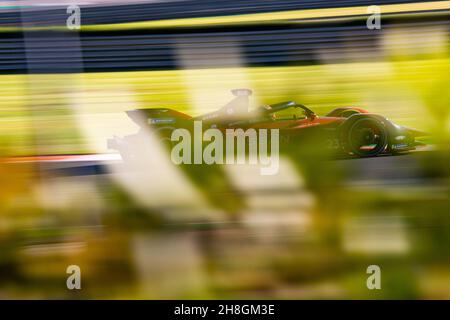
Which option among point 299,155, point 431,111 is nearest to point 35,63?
point 299,155

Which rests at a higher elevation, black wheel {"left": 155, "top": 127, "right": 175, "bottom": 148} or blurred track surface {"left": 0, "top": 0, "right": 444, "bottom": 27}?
blurred track surface {"left": 0, "top": 0, "right": 444, "bottom": 27}

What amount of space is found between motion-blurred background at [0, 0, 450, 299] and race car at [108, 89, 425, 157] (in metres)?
0.04

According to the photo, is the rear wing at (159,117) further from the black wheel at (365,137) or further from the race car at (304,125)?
the black wheel at (365,137)

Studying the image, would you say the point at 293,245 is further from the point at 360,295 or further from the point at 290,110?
the point at 290,110

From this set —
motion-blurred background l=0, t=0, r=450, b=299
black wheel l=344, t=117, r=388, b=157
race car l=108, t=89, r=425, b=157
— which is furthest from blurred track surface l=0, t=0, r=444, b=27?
black wheel l=344, t=117, r=388, b=157

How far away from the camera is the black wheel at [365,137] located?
71.0 inches

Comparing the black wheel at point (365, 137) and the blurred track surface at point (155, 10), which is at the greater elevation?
the blurred track surface at point (155, 10)

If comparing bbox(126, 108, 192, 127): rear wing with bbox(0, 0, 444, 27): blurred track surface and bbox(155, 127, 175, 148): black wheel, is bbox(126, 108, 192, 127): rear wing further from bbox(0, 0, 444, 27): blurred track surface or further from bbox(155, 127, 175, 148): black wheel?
bbox(0, 0, 444, 27): blurred track surface

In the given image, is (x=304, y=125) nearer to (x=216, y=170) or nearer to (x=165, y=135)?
(x=216, y=170)

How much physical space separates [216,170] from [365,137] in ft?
1.88

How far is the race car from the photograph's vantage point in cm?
180

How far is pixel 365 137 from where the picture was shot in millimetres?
1812

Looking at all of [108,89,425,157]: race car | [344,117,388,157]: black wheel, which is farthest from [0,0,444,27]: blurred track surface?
[344,117,388,157]: black wheel

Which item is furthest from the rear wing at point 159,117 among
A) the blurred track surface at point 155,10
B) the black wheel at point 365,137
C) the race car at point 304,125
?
the black wheel at point 365,137
